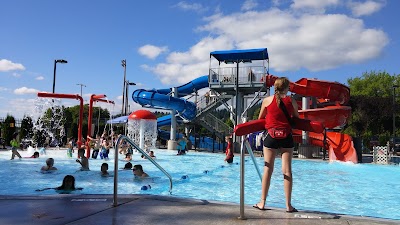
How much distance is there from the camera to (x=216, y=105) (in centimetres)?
2822

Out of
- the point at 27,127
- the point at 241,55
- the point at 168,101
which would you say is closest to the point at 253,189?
the point at 241,55

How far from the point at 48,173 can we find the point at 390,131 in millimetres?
41035

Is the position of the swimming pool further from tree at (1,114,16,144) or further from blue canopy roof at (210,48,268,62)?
tree at (1,114,16,144)

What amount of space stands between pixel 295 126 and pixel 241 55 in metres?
20.2

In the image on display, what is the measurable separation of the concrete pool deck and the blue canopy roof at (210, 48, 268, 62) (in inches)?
767

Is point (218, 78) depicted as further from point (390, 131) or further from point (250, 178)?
point (390, 131)

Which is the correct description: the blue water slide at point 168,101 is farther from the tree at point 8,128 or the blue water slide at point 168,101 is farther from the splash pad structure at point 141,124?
the tree at point 8,128

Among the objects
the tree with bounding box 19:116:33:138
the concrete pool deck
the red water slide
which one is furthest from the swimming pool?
the tree with bounding box 19:116:33:138

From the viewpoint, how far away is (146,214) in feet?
13.2

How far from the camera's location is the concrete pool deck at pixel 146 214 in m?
3.77

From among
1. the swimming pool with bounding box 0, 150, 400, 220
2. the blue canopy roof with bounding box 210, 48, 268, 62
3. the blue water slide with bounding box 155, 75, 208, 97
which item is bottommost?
the swimming pool with bounding box 0, 150, 400, 220

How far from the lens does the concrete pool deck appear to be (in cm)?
377

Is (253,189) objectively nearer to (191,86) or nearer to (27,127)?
(191,86)

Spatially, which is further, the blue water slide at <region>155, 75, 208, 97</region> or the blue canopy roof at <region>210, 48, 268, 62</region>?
the blue water slide at <region>155, 75, 208, 97</region>
